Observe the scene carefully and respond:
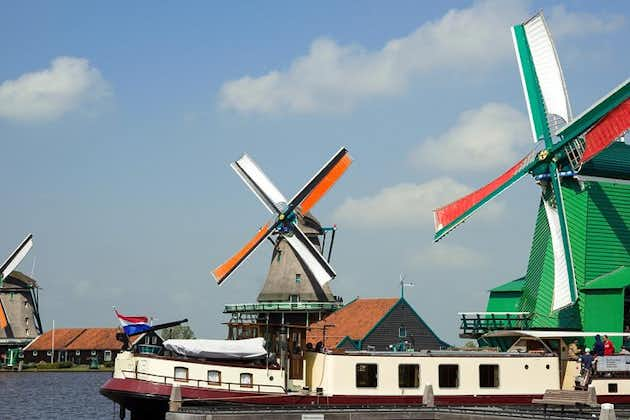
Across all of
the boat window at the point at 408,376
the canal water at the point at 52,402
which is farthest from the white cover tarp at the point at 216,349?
the canal water at the point at 52,402

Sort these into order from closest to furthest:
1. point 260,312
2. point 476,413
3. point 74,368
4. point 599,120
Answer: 1. point 476,413
2. point 599,120
3. point 260,312
4. point 74,368

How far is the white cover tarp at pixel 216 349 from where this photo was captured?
33312 mm

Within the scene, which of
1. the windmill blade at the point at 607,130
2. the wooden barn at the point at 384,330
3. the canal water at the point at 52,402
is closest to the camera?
the windmill blade at the point at 607,130

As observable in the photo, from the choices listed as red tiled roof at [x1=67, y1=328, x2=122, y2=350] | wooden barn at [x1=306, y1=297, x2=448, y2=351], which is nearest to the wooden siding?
wooden barn at [x1=306, y1=297, x2=448, y2=351]

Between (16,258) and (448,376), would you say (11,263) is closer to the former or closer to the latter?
(16,258)

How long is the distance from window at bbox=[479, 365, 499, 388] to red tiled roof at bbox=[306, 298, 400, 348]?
103 ft

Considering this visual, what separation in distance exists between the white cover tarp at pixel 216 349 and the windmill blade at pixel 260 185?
95.3ft

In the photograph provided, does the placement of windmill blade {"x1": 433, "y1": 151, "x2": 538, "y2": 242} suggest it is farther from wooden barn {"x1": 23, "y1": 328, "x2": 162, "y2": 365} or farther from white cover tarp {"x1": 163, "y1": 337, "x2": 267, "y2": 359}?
wooden barn {"x1": 23, "y1": 328, "x2": 162, "y2": 365}

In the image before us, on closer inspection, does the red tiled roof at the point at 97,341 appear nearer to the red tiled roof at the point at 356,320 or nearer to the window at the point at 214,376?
the red tiled roof at the point at 356,320

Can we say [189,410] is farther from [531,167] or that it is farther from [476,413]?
[531,167]

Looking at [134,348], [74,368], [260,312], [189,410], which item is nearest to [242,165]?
[260,312]

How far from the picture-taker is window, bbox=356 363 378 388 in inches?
1300

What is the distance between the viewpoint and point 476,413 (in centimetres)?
2680

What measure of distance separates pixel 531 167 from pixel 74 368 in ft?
232
